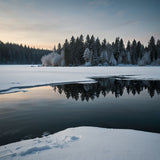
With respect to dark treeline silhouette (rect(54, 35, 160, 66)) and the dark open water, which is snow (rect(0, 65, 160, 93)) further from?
dark treeline silhouette (rect(54, 35, 160, 66))

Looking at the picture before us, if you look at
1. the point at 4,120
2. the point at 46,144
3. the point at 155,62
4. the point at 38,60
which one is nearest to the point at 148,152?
the point at 46,144

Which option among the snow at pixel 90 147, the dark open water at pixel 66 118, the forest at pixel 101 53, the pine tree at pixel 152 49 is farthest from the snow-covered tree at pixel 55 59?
the snow at pixel 90 147

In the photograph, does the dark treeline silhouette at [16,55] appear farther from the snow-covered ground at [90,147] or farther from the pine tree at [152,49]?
the snow-covered ground at [90,147]

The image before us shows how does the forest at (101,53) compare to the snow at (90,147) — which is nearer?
the snow at (90,147)

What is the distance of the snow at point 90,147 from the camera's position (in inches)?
127

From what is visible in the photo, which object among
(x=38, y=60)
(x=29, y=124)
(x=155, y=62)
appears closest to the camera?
(x=29, y=124)

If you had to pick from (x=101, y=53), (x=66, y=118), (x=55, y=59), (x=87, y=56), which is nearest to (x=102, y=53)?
(x=101, y=53)

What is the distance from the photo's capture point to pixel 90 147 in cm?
363

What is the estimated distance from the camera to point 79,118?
645 cm

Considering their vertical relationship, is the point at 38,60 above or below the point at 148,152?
above

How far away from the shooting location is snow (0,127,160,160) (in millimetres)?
3219

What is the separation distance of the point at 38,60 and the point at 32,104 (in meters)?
144

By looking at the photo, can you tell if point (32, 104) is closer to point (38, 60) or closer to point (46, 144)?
point (46, 144)

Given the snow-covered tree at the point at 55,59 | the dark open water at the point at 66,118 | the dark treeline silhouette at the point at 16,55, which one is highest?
the dark treeline silhouette at the point at 16,55
